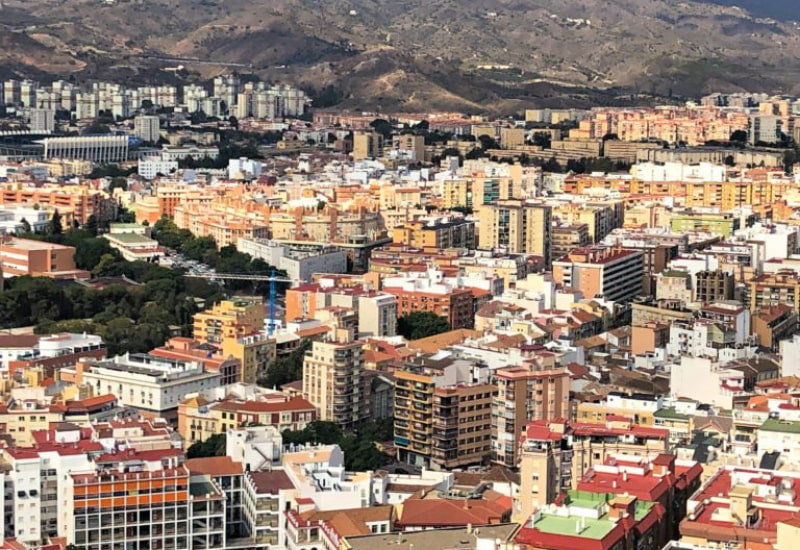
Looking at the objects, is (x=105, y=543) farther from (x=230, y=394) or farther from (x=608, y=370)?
(x=608, y=370)

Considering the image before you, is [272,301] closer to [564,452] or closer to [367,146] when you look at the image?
[564,452]

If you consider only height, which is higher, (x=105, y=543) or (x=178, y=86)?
(x=178, y=86)

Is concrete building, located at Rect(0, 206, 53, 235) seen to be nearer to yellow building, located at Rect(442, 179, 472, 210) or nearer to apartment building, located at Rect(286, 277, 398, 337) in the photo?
yellow building, located at Rect(442, 179, 472, 210)

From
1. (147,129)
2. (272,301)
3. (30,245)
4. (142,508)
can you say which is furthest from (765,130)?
(142,508)

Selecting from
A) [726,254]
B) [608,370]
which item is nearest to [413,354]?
[608,370]

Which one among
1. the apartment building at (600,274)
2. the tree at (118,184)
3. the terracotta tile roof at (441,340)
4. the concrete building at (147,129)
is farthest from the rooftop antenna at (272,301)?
the concrete building at (147,129)

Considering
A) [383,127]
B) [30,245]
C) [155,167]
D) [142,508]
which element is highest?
[383,127]

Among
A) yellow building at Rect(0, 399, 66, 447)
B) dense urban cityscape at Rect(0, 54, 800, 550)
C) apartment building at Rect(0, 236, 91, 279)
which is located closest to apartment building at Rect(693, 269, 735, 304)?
dense urban cityscape at Rect(0, 54, 800, 550)
